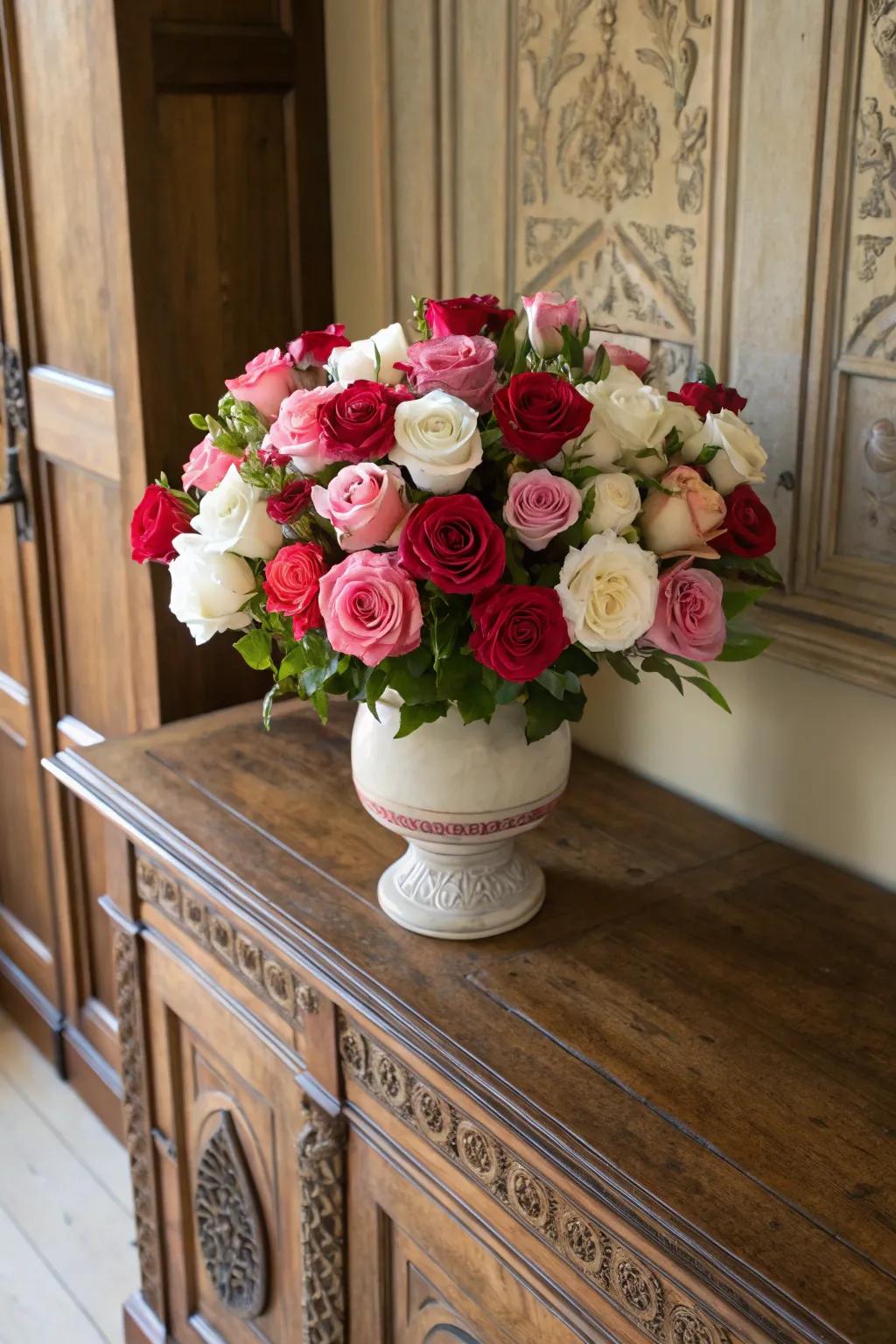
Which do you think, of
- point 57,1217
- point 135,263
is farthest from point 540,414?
point 57,1217

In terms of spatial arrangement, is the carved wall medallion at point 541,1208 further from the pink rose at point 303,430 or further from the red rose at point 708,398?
the red rose at point 708,398

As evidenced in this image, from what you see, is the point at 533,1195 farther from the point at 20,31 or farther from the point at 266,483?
the point at 20,31

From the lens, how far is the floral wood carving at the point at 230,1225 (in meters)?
1.67

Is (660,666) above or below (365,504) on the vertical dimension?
below

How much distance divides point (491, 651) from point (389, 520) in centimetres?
14

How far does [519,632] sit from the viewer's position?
1.13 m

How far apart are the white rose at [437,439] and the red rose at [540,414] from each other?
0.10ft

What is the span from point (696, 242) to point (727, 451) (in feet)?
1.24

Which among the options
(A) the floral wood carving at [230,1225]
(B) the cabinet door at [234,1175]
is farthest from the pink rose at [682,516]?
(A) the floral wood carving at [230,1225]

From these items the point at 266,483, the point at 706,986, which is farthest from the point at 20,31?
the point at 706,986

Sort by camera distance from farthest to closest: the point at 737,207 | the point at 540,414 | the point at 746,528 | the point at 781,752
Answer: the point at 781,752, the point at 737,207, the point at 746,528, the point at 540,414

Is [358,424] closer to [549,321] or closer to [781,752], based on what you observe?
[549,321]

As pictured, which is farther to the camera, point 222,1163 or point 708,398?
point 222,1163

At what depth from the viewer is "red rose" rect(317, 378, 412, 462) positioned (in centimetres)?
115
